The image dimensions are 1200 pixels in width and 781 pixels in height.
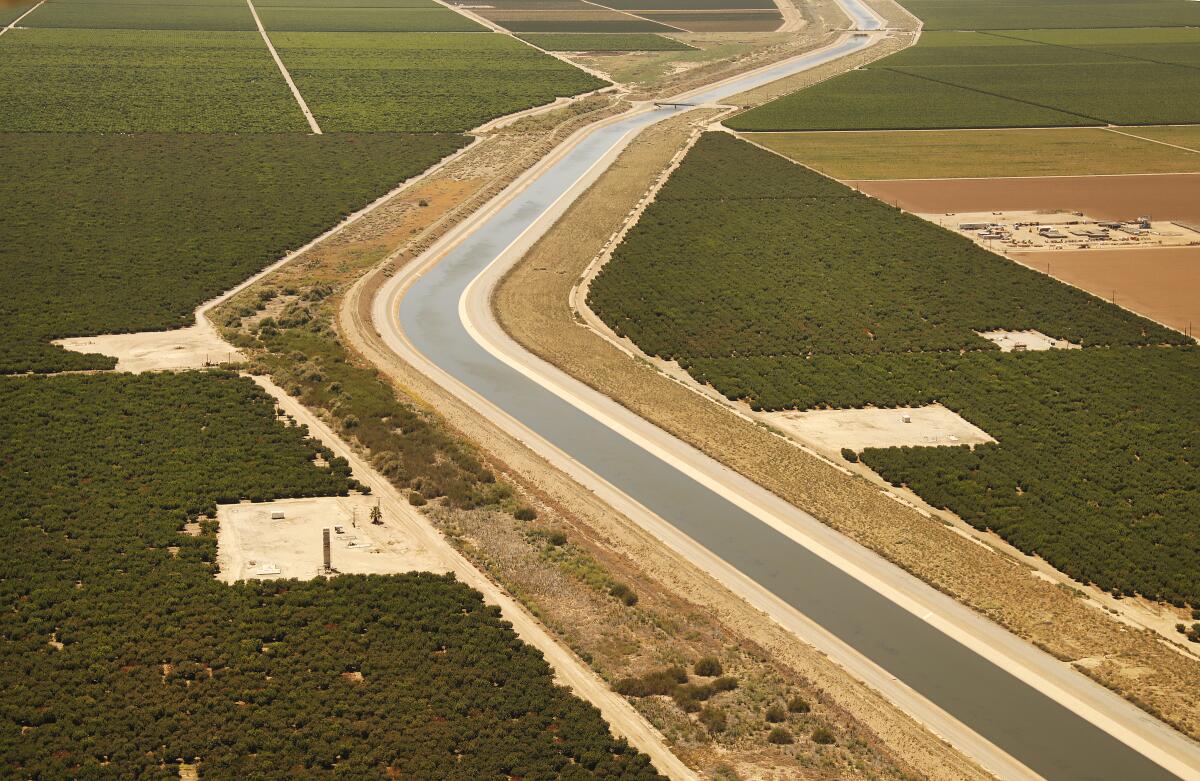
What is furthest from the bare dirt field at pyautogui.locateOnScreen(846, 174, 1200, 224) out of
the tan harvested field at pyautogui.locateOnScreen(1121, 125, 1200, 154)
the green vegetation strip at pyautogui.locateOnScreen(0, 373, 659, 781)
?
the green vegetation strip at pyautogui.locateOnScreen(0, 373, 659, 781)

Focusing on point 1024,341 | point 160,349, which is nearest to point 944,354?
point 1024,341

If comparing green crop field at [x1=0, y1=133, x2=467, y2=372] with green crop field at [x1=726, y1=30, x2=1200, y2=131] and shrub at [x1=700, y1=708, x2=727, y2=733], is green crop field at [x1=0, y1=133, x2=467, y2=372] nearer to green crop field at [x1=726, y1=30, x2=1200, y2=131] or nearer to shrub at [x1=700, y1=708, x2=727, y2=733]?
shrub at [x1=700, y1=708, x2=727, y2=733]

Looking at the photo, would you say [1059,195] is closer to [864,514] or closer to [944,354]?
[944,354]

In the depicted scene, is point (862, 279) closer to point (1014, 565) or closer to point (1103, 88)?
point (1014, 565)

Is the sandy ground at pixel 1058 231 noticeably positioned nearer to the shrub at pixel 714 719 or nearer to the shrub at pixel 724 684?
the shrub at pixel 724 684

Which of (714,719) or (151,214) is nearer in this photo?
(714,719)

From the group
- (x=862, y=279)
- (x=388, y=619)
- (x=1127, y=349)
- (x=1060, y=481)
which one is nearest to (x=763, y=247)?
(x=862, y=279)
